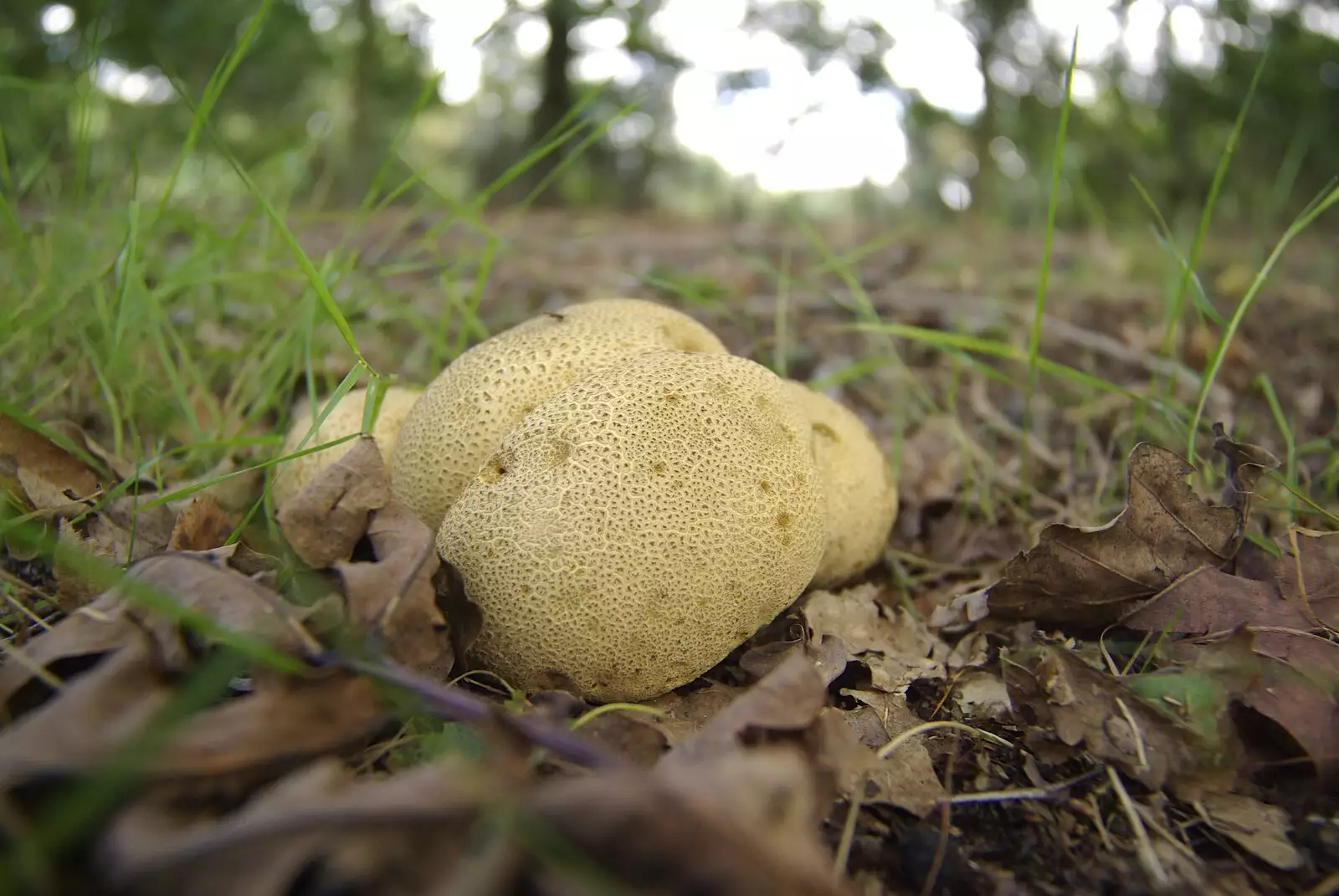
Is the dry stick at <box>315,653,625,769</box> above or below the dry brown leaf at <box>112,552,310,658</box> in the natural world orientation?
below

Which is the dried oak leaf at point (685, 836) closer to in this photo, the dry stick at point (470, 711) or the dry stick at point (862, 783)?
the dry stick at point (470, 711)

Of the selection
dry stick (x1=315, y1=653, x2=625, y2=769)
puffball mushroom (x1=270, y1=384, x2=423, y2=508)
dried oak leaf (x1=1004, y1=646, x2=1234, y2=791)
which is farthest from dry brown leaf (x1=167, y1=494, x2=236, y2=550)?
dried oak leaf (x1=1004, y1=646, x2=1234, y2=791)

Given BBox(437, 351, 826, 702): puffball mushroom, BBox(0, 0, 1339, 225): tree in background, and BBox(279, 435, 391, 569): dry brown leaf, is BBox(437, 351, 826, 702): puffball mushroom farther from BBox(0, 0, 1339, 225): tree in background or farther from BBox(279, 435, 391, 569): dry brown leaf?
BBox(0, 0, 1339, 225): tree in background

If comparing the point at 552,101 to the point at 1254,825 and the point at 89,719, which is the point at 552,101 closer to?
the point at 89,719

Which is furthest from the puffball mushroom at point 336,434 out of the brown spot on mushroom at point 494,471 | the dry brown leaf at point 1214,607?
the dry brown leaf at point 1214,607

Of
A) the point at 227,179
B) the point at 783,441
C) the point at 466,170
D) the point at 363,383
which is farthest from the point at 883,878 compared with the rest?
the point at 466,170

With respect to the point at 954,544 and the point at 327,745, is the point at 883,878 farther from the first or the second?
the point at 954,544
